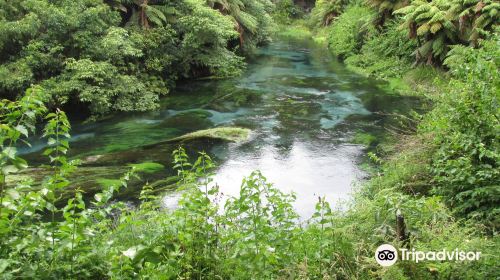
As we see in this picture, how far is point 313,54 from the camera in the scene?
82.5ft

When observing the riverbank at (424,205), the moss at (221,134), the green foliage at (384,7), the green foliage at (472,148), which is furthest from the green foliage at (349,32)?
the green foliage at (472,148)

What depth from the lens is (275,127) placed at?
40.4 feet

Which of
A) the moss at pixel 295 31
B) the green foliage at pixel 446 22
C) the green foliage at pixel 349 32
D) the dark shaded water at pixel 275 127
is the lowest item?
the dark shaded water at pixel 275 127

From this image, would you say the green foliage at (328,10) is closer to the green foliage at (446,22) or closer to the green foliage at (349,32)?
the green foliage at (349,32)

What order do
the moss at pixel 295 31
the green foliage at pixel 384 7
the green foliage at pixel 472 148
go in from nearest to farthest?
the green foliage at pixel 472 148
the green foliage at pixel 384 7
the moss at pixel 295 31

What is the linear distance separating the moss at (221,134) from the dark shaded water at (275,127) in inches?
11.5

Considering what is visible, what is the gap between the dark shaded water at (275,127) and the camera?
30.4ft

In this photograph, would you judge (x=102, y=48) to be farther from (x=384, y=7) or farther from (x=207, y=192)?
(x=384, y=7)

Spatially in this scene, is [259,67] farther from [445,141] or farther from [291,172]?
[445,141]

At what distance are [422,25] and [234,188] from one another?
1018 cm

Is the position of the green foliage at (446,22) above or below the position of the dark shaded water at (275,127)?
above

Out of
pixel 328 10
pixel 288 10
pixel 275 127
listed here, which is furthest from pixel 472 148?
pixel 288 10

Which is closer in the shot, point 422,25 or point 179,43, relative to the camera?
point 422,25

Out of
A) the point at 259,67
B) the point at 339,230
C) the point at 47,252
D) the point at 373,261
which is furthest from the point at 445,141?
the point at 259,67
